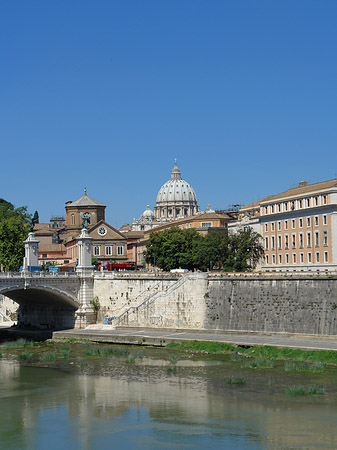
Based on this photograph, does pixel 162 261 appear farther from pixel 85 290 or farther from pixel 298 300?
pixel 298 300

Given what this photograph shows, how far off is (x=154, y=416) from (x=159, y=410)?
114cm

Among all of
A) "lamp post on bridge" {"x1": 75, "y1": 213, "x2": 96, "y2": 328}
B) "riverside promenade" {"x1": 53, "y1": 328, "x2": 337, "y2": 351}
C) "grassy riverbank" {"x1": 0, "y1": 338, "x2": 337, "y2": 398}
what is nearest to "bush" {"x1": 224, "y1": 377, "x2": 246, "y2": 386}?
"grassy riverbank" {"x1": 0, "y1": 338, "x2": 337, "y2": 398}

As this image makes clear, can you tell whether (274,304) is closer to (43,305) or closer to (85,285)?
(85,285)

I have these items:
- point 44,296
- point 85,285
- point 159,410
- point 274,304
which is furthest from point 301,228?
point 159,410

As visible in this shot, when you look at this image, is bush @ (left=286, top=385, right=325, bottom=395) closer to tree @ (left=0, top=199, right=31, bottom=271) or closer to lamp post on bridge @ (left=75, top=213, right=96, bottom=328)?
lamp post on bridge @ (left=75, top=213, right=96, bottom=328)

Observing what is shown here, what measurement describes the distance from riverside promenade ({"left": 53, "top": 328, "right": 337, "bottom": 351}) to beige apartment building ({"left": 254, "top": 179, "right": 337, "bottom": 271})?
2167 centimetres

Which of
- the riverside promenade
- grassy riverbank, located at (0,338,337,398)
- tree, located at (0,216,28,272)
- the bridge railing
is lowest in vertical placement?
grassy riverbank, located at (0,338,337,398)

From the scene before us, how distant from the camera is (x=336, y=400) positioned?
36375 millimetres

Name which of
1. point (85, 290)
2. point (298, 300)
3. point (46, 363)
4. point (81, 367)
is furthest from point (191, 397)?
point (85, 290)

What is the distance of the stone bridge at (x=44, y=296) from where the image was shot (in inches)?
2386

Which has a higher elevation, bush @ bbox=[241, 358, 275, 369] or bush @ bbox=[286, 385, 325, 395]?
bush @ bbox=[241, 358, 275, 369]

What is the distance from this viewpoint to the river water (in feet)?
101

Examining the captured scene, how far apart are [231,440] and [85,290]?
3803 cm

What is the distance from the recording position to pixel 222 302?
60.1 m
